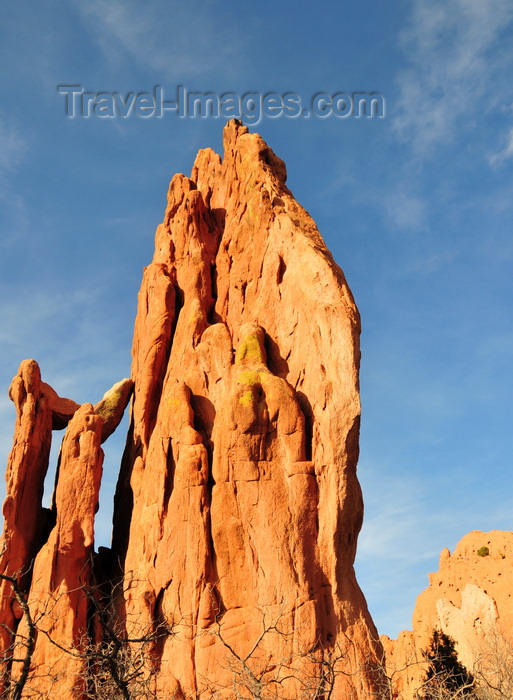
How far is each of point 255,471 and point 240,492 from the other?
1.01m

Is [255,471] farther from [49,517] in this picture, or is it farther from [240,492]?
[49,517]

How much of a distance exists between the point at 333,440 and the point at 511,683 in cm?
1047

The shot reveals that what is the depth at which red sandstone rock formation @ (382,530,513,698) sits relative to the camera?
45.3 metres

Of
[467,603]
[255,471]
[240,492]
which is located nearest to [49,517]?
[240,492]

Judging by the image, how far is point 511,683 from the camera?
24.5 metres

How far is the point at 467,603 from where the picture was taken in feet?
155

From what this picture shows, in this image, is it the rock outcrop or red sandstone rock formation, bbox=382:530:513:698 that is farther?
red sandstone rock formation, bbox=382:530:513:698

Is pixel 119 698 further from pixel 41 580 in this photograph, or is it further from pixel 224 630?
pixel 41 580

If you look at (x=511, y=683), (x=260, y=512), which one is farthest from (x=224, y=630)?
(x=511, y=683)

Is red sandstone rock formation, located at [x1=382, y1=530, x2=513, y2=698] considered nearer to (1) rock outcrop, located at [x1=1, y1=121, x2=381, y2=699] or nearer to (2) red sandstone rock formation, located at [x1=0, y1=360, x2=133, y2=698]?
(1) rock outcrop, located at [x1=1, y1=121, x2=381, y2=699]

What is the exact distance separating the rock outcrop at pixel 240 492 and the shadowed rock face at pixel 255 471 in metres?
0.06

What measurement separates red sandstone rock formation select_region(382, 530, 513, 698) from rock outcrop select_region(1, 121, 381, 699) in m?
20.4

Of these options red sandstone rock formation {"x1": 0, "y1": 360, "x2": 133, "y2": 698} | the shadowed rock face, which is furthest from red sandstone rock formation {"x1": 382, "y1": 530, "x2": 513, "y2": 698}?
red sandstone rock formation {"x1": 0, "y1": 360, "x2": 133, "y2": 698}

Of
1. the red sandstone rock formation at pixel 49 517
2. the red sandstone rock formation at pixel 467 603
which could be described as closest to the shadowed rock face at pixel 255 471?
the red sandstone rock formation at pixel 49 517
